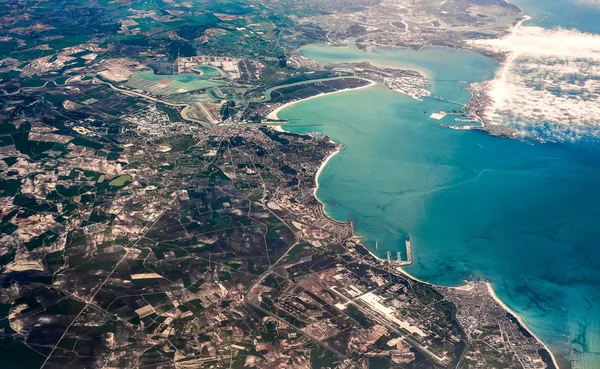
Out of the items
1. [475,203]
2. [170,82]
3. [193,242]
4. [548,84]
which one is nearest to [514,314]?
[475,203]

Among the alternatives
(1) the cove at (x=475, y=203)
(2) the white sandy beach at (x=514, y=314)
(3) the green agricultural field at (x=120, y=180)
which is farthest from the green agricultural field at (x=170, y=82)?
(2) the white sandy beach at (x=514, y=314)

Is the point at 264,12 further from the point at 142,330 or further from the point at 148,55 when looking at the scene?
the point at 142,330

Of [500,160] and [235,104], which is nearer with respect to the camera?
[500,160]

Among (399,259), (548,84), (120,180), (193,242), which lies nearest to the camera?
(193,242)

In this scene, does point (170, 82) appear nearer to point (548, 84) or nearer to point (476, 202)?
point (476, 202)

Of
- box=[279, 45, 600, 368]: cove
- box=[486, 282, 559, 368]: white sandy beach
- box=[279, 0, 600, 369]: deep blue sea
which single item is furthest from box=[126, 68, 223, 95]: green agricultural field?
box=[486, 282, 559, 368]: white sandy beach

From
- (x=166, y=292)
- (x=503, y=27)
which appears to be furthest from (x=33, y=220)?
(x=503, y=27)
